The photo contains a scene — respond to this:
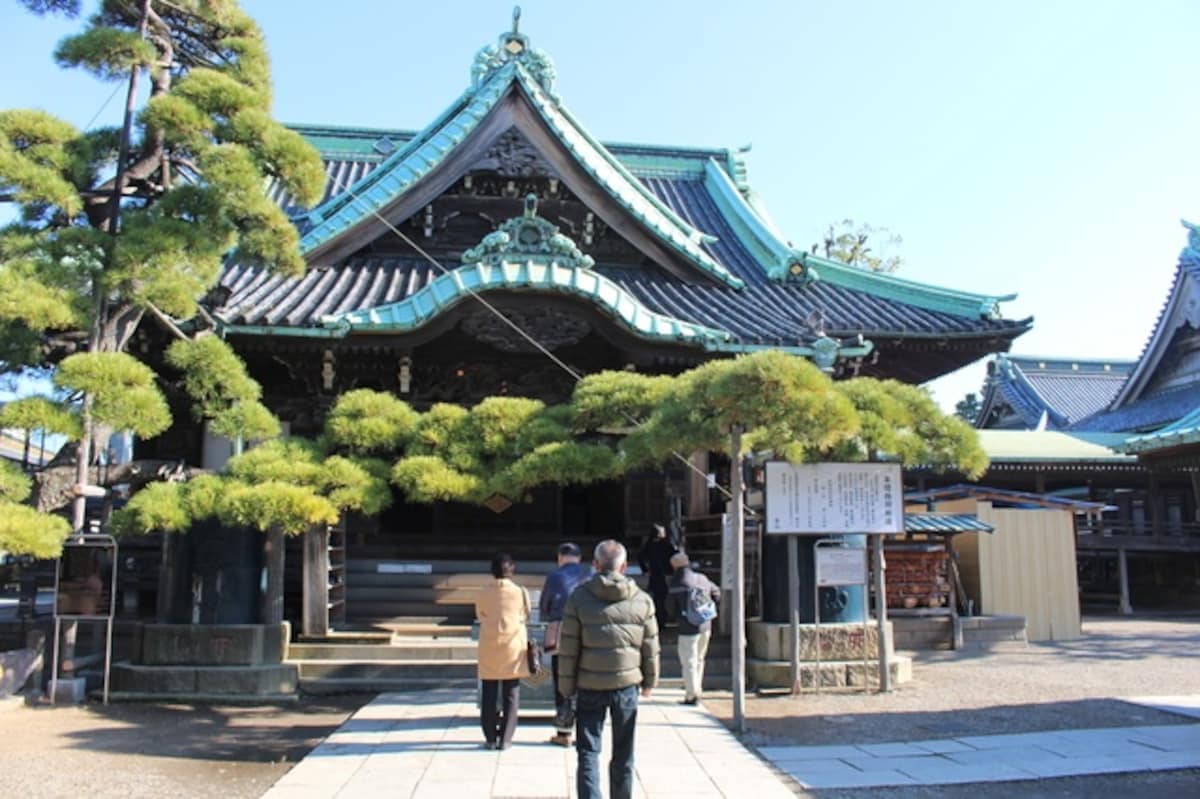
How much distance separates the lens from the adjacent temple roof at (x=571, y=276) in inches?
486

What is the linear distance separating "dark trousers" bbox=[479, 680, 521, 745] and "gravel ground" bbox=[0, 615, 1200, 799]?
1633mm

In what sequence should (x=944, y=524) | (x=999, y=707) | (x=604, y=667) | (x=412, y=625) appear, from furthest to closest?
(x=944, y=524) < (x=412, y=625) < (x=999, y=707) < (x=604, y=667)

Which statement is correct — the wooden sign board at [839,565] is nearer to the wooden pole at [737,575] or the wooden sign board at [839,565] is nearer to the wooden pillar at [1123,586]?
the wooden pole at [737,575]

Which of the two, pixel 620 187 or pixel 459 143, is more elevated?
pixel 459 143

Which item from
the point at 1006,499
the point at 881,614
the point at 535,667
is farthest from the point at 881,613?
the point at 1006,499

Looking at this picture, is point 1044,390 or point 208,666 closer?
point 208,666

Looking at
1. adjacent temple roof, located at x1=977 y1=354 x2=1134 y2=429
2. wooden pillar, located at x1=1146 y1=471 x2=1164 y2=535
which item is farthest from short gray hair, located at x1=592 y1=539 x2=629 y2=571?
adjacent temple roof, located at x1=977 y1=354 x2=1134 y2=429

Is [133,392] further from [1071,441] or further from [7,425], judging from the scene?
[1071,441]

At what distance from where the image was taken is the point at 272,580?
11070 mm

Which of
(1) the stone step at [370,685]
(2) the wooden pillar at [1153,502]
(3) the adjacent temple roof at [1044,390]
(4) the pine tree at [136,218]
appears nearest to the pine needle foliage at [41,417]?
(4) the pine tree at [136,218]

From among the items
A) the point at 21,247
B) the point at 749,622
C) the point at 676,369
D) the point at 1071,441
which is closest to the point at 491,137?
the point at 676,369

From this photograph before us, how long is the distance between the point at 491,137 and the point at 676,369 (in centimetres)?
492

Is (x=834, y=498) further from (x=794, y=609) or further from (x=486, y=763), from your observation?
(x=486, y=763)

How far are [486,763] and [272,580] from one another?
4863 mm
